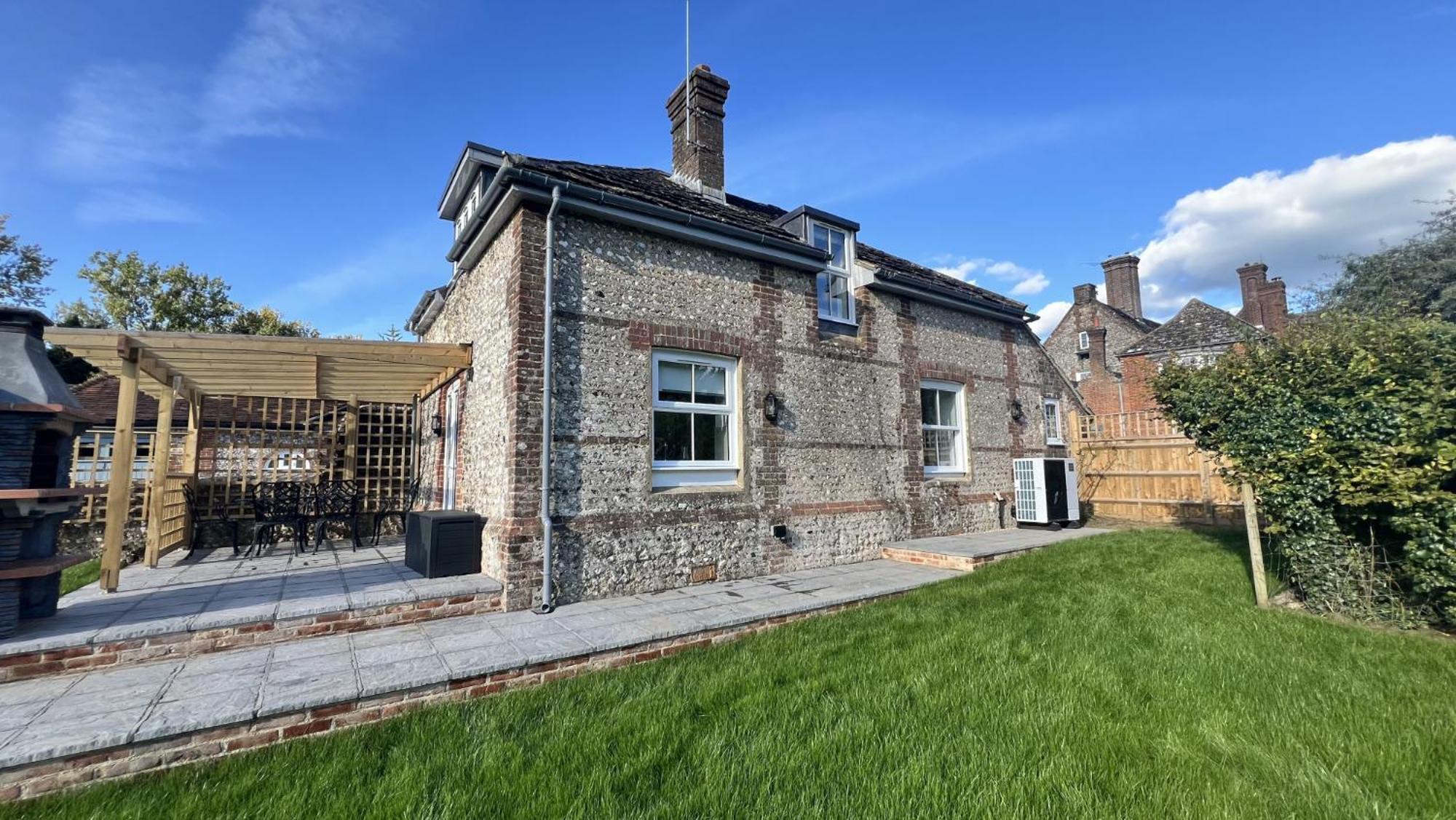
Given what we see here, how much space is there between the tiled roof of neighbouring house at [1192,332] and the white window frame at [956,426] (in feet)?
51.1

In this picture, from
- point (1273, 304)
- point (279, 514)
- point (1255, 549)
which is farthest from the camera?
point (1273, 304)

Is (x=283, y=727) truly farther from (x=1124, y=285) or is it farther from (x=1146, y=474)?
(x=1124, y=285)

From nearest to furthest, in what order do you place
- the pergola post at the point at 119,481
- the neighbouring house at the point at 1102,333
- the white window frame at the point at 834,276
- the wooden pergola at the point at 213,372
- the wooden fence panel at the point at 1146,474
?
the pergola post at the point at 119,481 → the wooden pergola at the point at 213,372 → the white window frame at the point at 834,276 → the wooden fence panel at the point at 1146,474 → the neighbouring house at the point at 1102,333

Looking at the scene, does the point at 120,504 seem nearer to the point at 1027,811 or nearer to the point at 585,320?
the point at 585,320

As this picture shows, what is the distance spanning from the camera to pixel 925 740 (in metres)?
2.98

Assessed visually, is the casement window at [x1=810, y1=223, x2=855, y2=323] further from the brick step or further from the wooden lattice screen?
the wooden lattice screen

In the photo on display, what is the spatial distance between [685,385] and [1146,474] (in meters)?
11.0

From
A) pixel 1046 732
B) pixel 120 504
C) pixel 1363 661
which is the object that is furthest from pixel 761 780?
pixel 120 504

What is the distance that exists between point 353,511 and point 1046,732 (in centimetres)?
872

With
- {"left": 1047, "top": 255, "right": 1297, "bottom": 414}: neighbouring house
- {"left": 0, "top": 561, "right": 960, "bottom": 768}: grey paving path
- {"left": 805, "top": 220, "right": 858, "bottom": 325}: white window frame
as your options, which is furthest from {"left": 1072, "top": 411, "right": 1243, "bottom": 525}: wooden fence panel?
{"left": 0, "top": 561, "right": 960, "bottom": 768}: grey paving path

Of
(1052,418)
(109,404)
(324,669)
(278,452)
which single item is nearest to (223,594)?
(324,669)

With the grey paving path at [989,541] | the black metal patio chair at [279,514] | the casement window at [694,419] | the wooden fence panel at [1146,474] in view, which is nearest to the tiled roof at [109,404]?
the black metal patio chair at [279,514]

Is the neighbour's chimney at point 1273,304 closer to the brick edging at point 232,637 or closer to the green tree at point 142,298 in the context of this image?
the brick edging at point 232,637

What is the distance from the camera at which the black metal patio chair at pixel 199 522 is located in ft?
25.1
